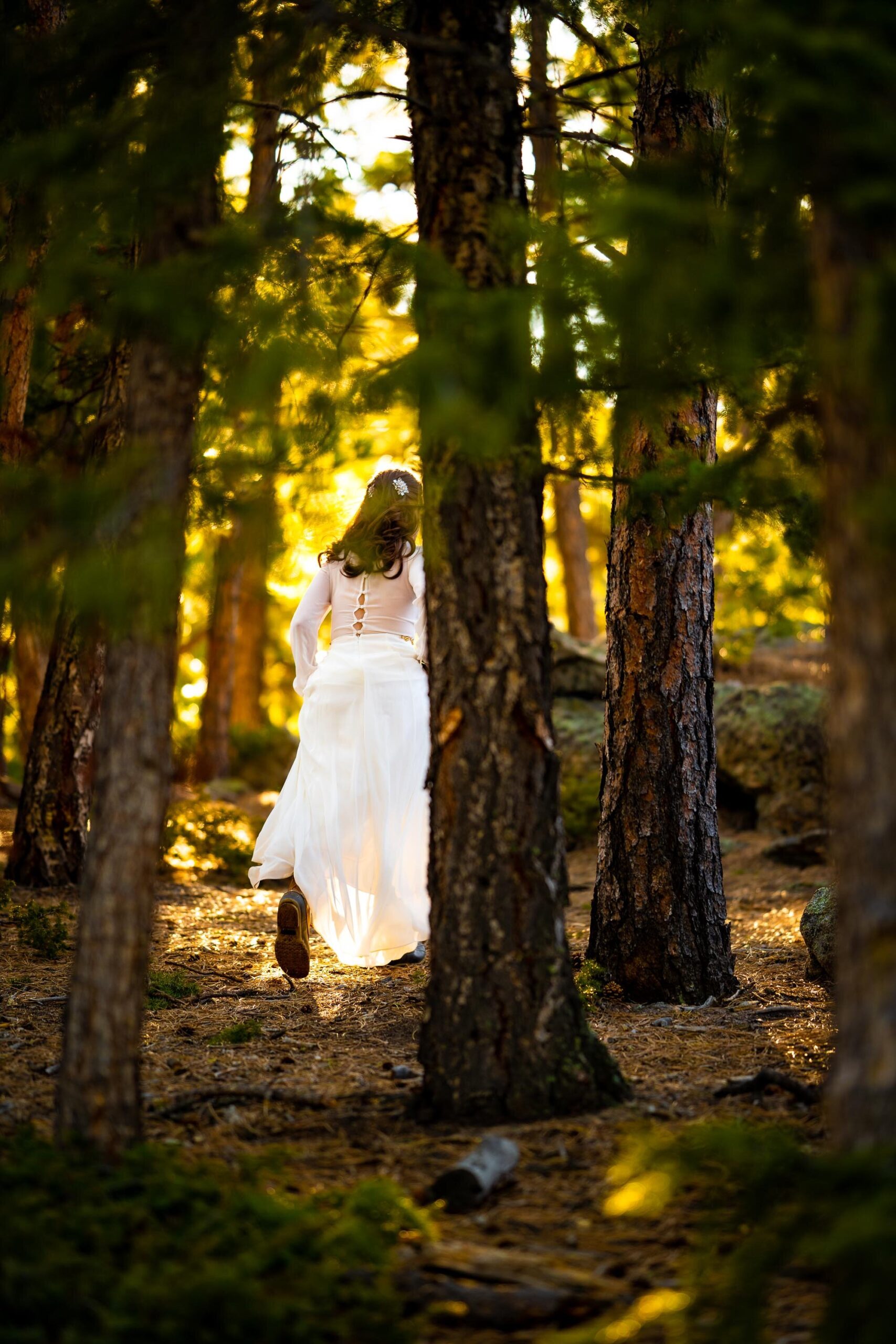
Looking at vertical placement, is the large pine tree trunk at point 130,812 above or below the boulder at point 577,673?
below

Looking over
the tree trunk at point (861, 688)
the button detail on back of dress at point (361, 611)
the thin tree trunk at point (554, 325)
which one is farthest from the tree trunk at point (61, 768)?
the tree trunk at point (861, 688)

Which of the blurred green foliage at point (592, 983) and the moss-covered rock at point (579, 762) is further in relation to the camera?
the moss-covered rock at point (579, 762)

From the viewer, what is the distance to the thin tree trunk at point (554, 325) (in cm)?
360

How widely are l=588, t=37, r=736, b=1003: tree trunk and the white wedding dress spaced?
1.17 metres

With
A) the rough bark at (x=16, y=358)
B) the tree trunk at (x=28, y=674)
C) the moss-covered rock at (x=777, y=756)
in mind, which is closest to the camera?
the rough bark at (x=16, y=358)

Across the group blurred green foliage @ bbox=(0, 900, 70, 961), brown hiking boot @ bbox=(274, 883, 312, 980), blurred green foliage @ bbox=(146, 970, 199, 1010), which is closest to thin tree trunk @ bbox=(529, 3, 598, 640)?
brown hiking boot @ bbox=(274, 883, 312, 980)

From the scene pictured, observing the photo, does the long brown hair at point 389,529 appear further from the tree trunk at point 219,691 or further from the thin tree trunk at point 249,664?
the thin tree trunk at point 249,664

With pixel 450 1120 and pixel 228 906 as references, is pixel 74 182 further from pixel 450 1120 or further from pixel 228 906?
pixel 228 906

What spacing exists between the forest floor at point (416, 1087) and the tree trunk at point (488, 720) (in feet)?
0.77

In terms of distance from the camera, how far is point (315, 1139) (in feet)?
11.1

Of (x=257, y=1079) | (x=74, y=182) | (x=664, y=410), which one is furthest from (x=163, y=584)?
(x=664, y=410)

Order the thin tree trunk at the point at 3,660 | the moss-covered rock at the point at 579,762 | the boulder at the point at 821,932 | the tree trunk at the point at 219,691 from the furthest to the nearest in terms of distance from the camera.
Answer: the tree trunk at the point at 219,691 → the moss-covered rock at the point at 579,762 → the boulder at the point at 821,932 → the thin tree trunk at the point at 3,660

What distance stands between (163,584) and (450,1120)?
1.86 meters

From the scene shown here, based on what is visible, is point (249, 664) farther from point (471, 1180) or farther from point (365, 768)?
point (471, 1180)
